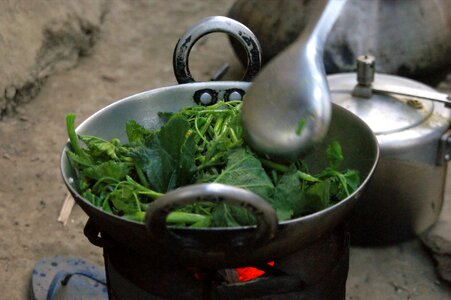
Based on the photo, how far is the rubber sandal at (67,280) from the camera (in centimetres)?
248

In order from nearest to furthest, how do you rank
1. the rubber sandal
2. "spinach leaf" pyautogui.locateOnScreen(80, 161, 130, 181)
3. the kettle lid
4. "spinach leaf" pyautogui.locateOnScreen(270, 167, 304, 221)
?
1. "spinach leaf" pyautogui.locateOnScreen(270, 167, 304, 221)
2. "spinach leaf" pyautogui.locateOnScreen(80, 161, 130, 181)
3. the rubber sandal
4. the kettle lid

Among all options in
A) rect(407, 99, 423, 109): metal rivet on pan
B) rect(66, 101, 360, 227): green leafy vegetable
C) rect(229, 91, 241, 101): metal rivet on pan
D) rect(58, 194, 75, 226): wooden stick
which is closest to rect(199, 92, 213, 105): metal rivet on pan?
rect(229, 91, 241, 101): metal rivet on pan

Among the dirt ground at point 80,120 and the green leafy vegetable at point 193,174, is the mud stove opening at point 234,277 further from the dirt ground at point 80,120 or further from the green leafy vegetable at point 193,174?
the dirt ground at point 80,120

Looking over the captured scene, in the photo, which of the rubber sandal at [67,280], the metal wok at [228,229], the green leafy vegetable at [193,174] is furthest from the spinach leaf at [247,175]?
the rubber sandal at [67,280]

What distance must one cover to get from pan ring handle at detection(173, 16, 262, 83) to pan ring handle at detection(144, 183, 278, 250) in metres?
0.68

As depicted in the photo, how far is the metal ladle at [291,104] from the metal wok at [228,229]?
0.56ft

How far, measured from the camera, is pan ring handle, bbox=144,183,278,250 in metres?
1.23

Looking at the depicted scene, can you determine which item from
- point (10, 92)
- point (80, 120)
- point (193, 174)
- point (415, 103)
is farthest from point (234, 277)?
point (10, 92)

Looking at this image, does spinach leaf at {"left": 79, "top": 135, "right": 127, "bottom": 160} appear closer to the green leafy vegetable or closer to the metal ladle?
the green leafy vegetable

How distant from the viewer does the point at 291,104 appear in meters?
1.48

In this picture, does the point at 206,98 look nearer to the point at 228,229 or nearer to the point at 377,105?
the point at 228,229

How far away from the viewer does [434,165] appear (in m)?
2.77

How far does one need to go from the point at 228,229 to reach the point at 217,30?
72cm

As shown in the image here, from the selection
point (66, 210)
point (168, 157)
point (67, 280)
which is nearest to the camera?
point (168, 157)
